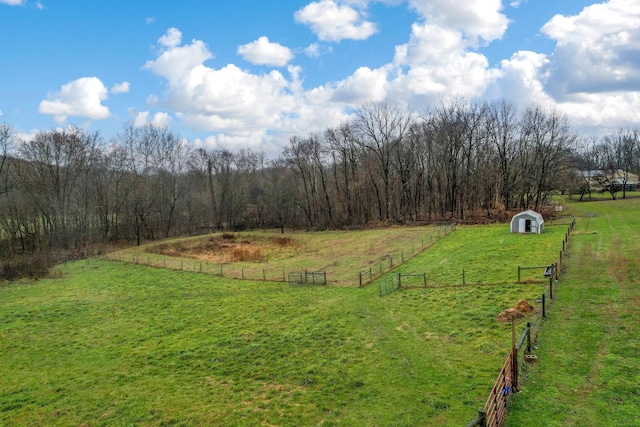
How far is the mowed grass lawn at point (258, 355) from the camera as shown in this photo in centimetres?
1181

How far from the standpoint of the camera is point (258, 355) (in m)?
16.1

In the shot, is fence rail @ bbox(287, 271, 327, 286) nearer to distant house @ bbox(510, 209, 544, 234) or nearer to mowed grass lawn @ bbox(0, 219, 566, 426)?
mowed grass lawn @ bbox(0, 219, 566, 426)

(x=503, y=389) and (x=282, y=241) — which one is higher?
(x=282, y=241)

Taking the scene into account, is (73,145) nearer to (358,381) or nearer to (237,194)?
(237,194)

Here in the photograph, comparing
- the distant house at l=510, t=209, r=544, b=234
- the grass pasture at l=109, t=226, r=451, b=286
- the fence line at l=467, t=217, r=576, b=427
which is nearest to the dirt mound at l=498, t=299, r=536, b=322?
the fence line at l=467, t=217, r=576, b=427

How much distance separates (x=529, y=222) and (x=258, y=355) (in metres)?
30.1

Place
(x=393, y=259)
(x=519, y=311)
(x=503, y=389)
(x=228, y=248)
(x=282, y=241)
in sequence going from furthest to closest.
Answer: (x=282, y=241) < (x=228, y=248) < (x=393, y=259) < (x=519, y=311) < (x=503, y=389)

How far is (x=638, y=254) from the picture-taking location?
24.9 meters

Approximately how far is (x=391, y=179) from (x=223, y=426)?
53.4 metres

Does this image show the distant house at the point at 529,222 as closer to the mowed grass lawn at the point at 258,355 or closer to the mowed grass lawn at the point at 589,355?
the mowed grass lawn at the point at 258,355

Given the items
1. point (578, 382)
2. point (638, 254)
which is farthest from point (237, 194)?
point (578, 382)

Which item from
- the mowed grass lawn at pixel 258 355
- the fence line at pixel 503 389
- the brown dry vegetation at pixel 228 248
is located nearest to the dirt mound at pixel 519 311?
the mowed grass lawn at pixel 258 355

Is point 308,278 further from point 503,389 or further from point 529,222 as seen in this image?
point 529,222

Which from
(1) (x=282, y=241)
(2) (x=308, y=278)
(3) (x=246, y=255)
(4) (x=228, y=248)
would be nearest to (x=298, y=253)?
(3) (x=246, y=255)
